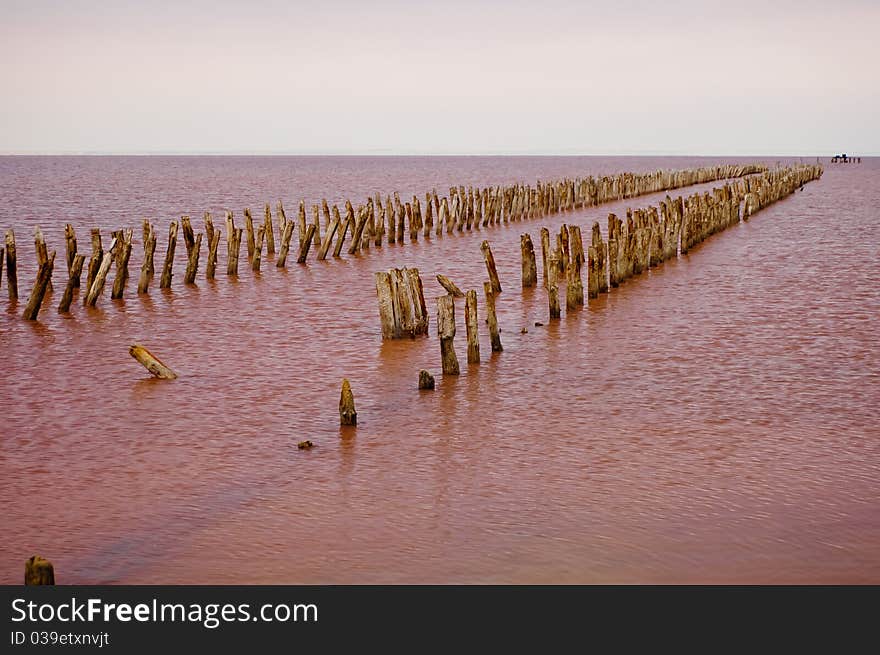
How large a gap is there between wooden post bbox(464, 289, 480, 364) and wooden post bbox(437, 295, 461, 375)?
0.29 metres

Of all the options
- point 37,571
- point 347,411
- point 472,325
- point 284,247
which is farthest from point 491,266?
point 37,571

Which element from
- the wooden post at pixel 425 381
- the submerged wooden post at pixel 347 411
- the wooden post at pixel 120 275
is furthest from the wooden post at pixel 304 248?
the submerged wooden post at pixel 347 411

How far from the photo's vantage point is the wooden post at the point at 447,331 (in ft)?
33.2

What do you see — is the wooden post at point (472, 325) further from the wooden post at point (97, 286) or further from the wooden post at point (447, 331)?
the wooden post at point (97, 286)

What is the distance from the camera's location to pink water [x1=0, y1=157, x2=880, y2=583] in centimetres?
596

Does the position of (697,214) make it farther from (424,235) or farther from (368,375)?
(368,375)

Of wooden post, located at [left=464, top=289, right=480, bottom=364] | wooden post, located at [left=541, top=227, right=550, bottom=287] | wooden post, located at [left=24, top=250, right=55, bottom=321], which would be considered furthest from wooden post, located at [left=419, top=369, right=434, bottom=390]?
wooden post, located at [left=24, top=250, right=55, bottom=321]

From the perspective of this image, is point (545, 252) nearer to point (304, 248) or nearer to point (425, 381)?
point (425, 381)

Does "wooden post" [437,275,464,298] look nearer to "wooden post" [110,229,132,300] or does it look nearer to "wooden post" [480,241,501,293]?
"wooden post" [480,241,501,293]

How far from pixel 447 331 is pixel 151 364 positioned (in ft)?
9.80

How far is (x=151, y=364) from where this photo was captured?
1071cm

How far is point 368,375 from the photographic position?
10844mm

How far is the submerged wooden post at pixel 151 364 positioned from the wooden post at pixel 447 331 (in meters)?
2.71
